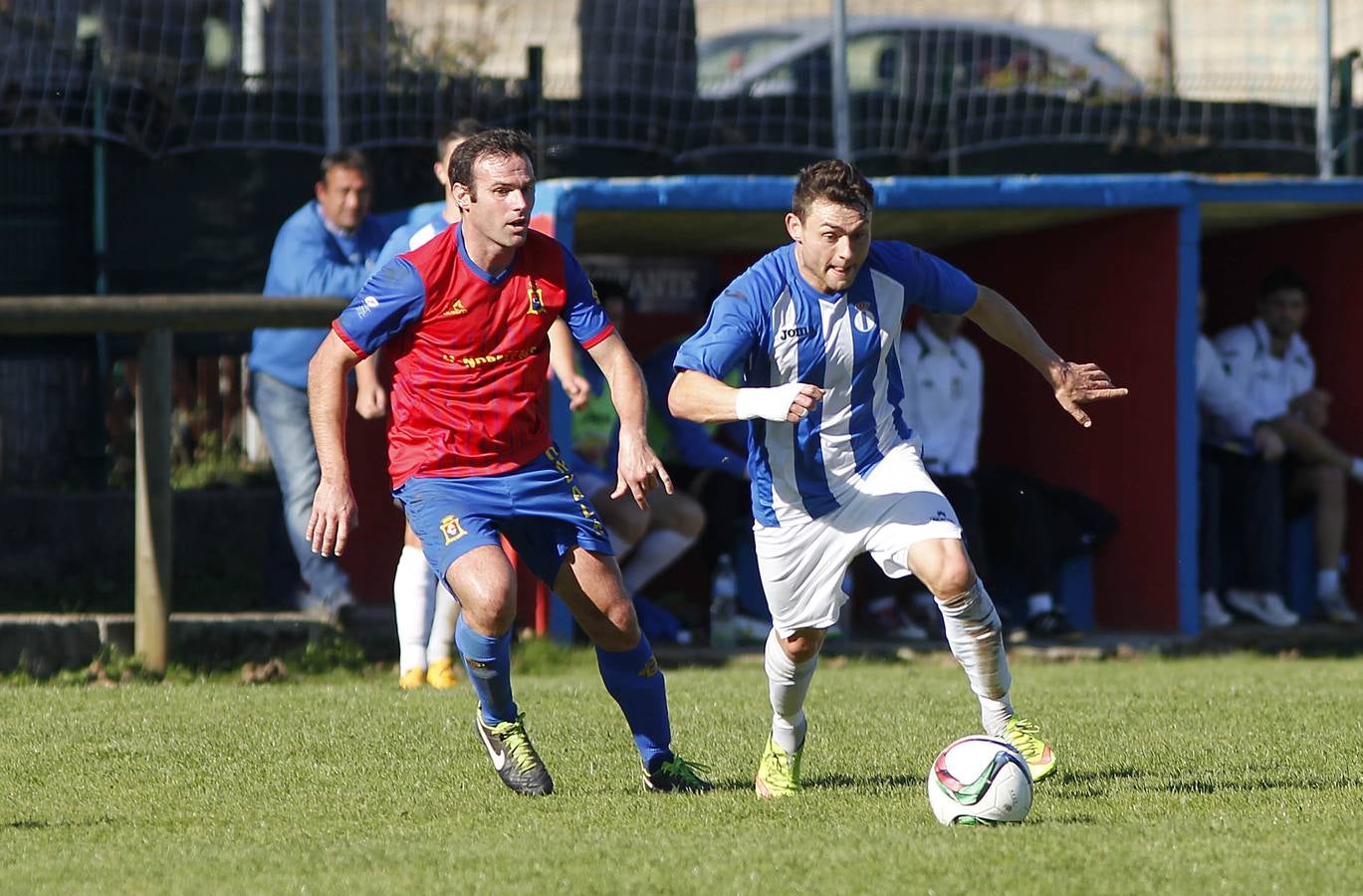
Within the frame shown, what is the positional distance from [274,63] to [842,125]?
325cm

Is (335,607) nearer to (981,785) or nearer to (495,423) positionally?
(495,423)

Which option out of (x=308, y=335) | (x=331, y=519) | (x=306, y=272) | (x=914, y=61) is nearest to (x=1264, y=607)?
(x=914, y=61)

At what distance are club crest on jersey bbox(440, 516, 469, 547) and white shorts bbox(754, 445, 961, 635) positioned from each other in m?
0.94

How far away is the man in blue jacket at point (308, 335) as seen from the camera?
31.6ft

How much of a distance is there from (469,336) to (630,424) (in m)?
0.63

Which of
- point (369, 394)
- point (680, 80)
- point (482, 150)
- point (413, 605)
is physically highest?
point (680, 80)

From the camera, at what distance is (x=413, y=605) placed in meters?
8.51

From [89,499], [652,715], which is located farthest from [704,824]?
[89,499]

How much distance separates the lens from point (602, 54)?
11.7m

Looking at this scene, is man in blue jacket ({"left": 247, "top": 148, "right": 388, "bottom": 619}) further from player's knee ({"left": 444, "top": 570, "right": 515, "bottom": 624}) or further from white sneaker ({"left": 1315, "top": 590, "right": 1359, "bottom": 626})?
white sneaker ({"left": 1315, "top": 590, "right": 1359, "bottom": 626})

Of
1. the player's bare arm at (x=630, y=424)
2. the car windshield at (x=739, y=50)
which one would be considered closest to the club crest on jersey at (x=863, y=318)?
the player's bare arm at (x=630, y=424)

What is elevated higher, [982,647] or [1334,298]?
[1334,298]

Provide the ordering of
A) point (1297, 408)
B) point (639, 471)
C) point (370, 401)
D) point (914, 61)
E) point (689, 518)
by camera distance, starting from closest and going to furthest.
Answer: point (639, 471) → point (370, 401) → point (689, 518) → point (1297, 408) → point (914, 61)

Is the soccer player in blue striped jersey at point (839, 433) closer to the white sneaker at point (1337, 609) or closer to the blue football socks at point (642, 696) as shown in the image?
the blue football socks at point (642, 696)
